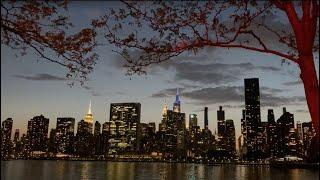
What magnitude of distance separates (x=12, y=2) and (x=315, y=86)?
7.19 m

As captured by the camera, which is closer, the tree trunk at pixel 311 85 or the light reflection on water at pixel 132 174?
the tree trunk at pixel 311 85

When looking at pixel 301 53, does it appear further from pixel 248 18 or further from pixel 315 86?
pixel 248 18

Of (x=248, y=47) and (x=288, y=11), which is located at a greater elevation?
(x=288, y=11)

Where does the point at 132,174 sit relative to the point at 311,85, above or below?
below

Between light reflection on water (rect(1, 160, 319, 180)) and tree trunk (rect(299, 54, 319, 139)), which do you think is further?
light reflection on water (rect(1, 160, 319, 180))

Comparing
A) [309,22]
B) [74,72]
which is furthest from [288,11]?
[74,72]

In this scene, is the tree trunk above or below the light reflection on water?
above

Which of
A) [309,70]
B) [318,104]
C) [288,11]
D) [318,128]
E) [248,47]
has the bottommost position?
[318,128]

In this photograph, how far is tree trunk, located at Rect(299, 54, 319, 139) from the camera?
8047 millimetres

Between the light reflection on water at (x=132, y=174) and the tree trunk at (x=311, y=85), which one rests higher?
the tree trunk at (x=311, y=85)

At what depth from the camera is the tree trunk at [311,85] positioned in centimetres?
805

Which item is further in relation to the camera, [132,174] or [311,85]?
[132,174]

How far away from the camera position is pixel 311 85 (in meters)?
8.27

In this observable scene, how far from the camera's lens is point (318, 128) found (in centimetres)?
789
